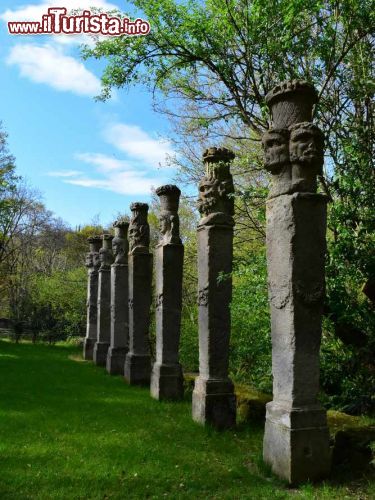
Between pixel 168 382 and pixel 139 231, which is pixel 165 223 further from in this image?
pixel 168 382

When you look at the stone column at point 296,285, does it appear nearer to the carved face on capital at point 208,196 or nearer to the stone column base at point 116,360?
the carved face on capital at point 208,196

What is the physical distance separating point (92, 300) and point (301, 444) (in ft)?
48.2

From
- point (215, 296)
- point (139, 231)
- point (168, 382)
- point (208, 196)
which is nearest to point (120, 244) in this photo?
point (139, 231)

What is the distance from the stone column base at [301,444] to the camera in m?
4.83

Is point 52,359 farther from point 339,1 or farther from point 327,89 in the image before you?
point 339,1

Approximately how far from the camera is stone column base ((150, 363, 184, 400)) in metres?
9.28

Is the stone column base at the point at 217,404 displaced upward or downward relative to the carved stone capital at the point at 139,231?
downward

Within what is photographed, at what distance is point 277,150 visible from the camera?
5230 mm

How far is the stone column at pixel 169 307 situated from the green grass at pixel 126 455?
432 millimetres

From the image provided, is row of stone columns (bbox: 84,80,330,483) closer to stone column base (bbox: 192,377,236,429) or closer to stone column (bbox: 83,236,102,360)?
stone column base (bbox: 192,377,236,429)

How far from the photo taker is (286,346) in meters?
5.03

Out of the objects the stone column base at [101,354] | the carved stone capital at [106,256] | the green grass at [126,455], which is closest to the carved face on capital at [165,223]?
the green grass at [126,455]

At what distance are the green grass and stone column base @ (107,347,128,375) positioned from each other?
374 centimetres

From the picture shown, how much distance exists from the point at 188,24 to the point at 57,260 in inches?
1357
